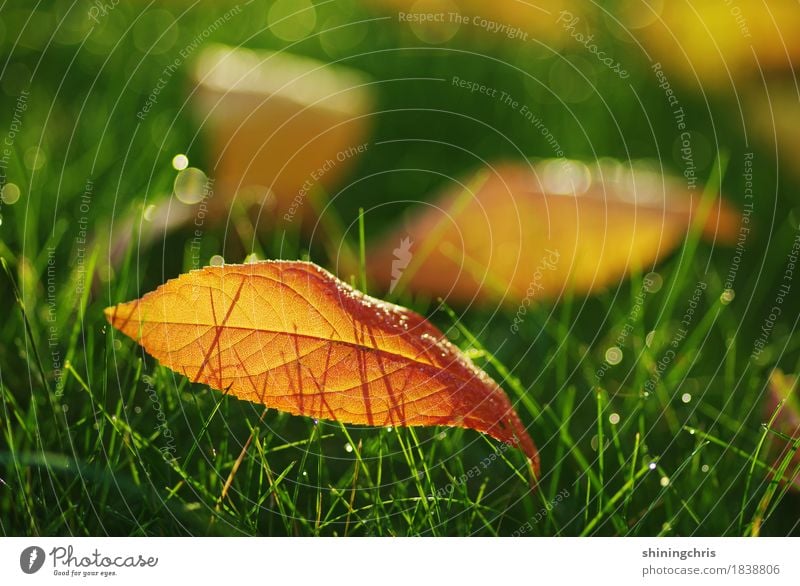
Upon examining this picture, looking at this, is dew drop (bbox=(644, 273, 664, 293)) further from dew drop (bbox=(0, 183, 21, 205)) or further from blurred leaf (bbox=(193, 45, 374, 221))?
dew drop (bbox=(0, 183, 21, 205))

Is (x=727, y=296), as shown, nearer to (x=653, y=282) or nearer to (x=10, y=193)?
(x=653, y=282)

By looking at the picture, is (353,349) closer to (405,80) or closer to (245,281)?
(245,281)

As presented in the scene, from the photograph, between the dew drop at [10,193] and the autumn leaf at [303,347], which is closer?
the autumn leaf at [303,347]

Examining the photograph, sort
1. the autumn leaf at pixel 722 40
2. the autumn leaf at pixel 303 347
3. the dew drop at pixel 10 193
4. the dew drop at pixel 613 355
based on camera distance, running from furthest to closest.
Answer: the autumn leaf at pixel 722 40, the dew drop at pixel 10 193, the dew drop at pixel 613 355, the autumn leaf at pixel 303 347

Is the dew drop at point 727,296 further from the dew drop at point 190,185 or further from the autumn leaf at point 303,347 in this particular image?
the dew drop at point 190,185

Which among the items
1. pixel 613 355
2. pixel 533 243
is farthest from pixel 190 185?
pixel 613 355

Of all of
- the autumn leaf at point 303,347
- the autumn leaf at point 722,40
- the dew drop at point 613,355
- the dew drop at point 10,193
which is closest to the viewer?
the autumn leaf at point 303,347

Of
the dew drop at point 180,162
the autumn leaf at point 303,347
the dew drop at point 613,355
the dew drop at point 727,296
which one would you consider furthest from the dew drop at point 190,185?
the dew drop at point 727,296

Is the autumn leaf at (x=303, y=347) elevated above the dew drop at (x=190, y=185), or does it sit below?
below
